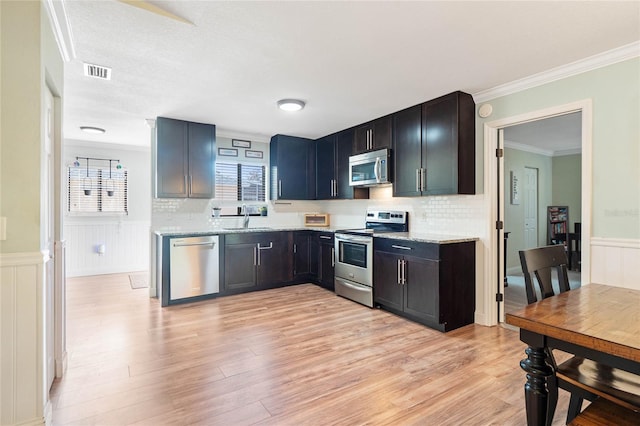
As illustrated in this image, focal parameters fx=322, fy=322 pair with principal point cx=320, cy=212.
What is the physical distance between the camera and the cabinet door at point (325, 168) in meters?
5.15

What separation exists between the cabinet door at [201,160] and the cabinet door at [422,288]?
114 inches

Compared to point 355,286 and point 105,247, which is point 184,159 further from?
point 105,247

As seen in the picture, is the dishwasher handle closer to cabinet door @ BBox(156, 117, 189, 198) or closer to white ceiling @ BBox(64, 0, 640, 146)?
cabinet door @ BBox(156, 117, 189, 198)

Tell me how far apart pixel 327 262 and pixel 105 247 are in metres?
4.31

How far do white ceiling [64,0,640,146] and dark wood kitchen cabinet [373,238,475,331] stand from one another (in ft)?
5.37

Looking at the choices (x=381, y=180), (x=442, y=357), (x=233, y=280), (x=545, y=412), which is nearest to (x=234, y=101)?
(x=381, y=180)

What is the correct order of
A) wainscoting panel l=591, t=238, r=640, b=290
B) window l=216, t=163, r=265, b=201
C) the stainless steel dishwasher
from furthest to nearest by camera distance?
window l=216, t=163, r=265, b=201, the stainless steel dishwasher, wainscoting panel l=591, t=238, r=640, b=290

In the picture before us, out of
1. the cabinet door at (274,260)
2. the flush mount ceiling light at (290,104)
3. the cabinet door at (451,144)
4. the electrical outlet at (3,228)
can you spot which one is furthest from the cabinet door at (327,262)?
the electrical outlet at (3,228)

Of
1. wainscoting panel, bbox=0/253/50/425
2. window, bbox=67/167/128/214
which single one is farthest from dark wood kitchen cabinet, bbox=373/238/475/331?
window, bbox=67/167/128/214

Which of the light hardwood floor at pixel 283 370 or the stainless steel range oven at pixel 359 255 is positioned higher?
the stainless steel range oven at pixel 359 255

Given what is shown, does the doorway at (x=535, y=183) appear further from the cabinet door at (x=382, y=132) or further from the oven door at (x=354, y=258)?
the oven door at (x=354, y=258)

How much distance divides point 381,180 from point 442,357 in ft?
7.21

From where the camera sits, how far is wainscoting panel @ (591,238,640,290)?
2373 mm

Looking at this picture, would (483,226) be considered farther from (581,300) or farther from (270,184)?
(270,184)
